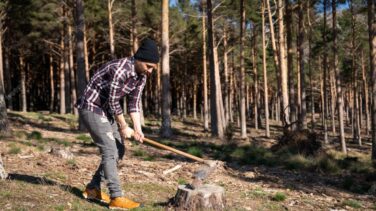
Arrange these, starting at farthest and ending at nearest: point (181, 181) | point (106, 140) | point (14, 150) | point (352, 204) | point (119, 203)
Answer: point (14, 150) < point (181, 181) < point (352, 204) < point (119, 203) < point (106, 140)

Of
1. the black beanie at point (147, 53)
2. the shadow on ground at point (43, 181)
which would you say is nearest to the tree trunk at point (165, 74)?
the shadow on ground at point (43, 181)

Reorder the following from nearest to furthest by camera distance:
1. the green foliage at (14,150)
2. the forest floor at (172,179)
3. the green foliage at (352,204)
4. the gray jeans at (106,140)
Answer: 1. the gray jeans at (106,140)
2. the forest floor at (172,179)
3. the green foliage at (352,204)
4. the green foliage at (14,150)

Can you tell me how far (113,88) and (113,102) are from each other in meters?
0.16

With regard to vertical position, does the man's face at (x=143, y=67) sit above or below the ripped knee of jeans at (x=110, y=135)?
above

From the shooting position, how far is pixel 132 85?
16.4 ft

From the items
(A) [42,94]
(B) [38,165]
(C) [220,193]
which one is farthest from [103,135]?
(A) [42,94]

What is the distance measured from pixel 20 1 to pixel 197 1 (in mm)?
11487

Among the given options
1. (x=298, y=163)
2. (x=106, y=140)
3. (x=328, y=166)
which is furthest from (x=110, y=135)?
(x=328, y=166)

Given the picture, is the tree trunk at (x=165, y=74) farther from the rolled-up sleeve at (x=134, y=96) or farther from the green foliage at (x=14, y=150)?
the rolled-up sleeve at (x=134, y=96)

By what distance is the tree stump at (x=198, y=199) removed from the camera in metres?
5.50

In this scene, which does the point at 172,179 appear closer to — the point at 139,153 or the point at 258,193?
the point at 258,193

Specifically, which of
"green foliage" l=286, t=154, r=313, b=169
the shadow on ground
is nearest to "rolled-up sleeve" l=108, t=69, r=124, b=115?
the shadow on ground

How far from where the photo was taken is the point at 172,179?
26.8 ft

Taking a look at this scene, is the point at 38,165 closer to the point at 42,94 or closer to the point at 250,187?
the point at 250,187
